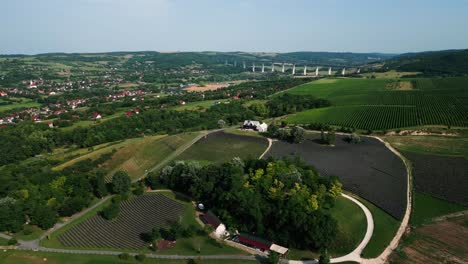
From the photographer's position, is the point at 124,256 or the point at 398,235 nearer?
the point at 124,256

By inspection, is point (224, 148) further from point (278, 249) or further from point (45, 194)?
point (278, 249)

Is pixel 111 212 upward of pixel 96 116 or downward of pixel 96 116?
downward

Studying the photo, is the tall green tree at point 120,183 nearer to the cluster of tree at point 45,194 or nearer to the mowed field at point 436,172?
the cluster of tree at point 45,194

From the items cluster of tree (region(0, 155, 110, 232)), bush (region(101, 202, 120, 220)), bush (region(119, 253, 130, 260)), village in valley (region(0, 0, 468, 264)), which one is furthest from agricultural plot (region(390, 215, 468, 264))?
cluster of tree (region(0, 155, 110, 232))

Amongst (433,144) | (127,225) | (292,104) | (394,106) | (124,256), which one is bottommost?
(127,225)

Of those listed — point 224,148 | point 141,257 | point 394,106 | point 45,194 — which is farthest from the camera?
point 394,106

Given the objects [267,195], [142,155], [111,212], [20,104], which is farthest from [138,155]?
[20,104]

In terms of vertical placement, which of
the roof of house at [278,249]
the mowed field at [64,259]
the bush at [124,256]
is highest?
the roof of house at [278,249]

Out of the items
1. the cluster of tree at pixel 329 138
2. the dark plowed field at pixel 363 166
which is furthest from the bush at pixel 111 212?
the cluster of tree at pixel 329 138
